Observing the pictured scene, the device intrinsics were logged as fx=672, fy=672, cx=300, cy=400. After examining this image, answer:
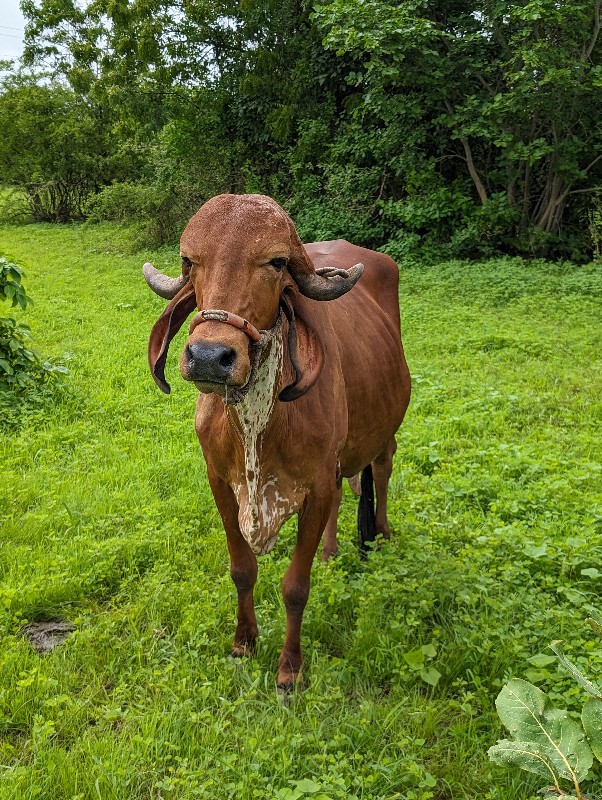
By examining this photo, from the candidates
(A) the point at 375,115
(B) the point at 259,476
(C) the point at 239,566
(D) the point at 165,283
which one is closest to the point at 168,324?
(D) the point at 165,283

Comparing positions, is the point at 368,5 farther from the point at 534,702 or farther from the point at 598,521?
the point at 534,702

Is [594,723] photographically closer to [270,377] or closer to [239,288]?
[270,377]

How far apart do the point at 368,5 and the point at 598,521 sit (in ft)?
30.2

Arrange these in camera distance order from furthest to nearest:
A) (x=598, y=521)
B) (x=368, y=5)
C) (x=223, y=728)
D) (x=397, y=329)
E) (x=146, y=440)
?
(x=368, y=5) → (x=146, y=440) → (x=397, y=329) → (x=598, y=521) → (x=223, y=728)

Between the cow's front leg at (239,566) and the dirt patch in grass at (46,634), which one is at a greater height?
the cow's front leg at (239,566)

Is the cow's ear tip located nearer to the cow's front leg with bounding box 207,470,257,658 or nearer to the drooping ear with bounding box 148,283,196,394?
the drooping ear with bounding box 148,283,196,394

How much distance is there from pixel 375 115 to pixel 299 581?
12299 millimetres

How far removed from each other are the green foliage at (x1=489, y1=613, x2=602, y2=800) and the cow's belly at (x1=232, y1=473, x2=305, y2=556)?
1004 mm

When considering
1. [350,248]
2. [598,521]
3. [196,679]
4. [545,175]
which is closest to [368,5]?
[545,175]

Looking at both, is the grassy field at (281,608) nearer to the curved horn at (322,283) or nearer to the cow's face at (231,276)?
the cow's face at (231,276)

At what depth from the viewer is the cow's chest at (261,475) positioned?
2.30 meters

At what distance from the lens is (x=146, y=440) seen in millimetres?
4965

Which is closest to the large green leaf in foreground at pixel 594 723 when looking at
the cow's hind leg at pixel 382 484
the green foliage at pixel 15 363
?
the cow's hind leg at pixel 382 484

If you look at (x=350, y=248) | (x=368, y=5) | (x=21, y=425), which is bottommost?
(x=21, y=425)
